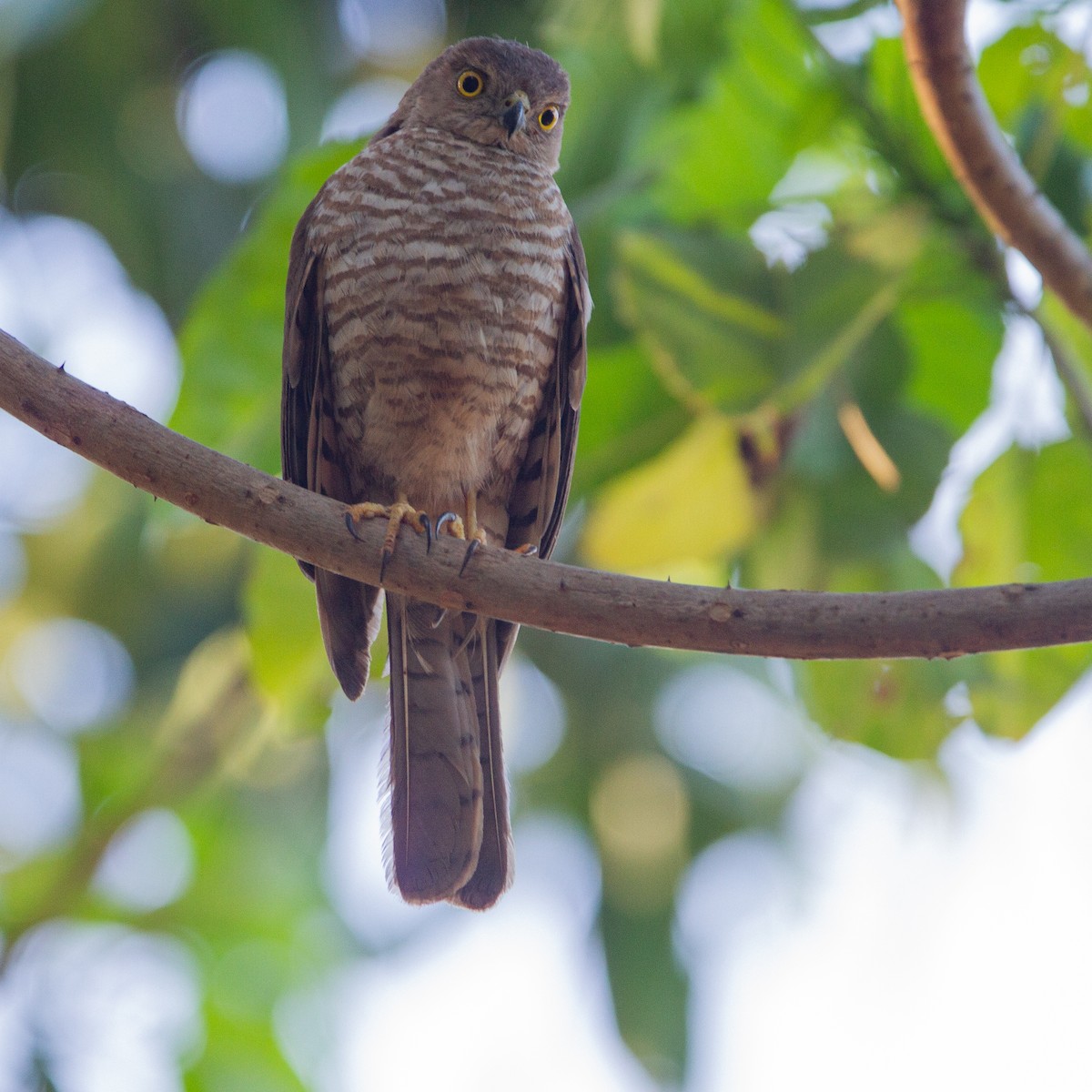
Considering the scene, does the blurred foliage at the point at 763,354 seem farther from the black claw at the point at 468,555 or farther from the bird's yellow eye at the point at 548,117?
the black claw at the point at 468,555

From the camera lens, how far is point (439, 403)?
3.31 meters

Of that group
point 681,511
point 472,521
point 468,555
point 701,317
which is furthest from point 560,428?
point 468,555

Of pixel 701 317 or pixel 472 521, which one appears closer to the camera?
pixel 701 317

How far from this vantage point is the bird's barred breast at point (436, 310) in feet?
10.5

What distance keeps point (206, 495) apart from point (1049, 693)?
209 centimetres

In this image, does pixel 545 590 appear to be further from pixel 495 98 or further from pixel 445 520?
pixel 495 98

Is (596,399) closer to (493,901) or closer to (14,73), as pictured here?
(493,901)

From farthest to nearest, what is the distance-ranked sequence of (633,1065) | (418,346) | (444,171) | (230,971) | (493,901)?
(230,971) < (633,1065) < (444,171) < (418,346) < (493,901)

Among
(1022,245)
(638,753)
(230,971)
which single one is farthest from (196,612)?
(1022,245)

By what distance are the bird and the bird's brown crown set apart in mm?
155

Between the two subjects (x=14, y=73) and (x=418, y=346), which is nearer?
(x=418, y=346)

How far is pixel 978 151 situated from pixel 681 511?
1.09 meters

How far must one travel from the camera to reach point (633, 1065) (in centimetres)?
495

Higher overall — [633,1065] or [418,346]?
[418,346]
